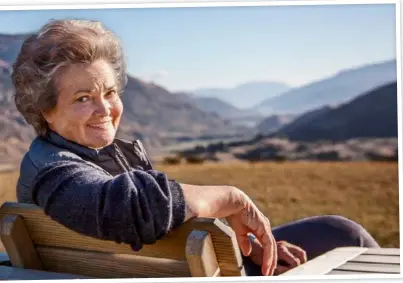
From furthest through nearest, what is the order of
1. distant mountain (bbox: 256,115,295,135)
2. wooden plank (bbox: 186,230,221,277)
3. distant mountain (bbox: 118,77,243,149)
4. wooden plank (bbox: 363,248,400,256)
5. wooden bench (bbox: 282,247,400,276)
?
distant mountain (bbox: 256,115,295,135) < distant mountain (bbox: 118,77,243,149) < wooden plank (bbox: 363,248,400,256) < wooden bench (bbox: 282,247,400,276) < wooden plank (bbox: 186,230,221,277)

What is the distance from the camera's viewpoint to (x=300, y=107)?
8.73 feet

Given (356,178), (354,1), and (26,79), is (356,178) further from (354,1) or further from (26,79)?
(26,79)

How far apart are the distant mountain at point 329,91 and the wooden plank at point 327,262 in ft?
3.43

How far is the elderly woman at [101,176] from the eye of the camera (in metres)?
1.23

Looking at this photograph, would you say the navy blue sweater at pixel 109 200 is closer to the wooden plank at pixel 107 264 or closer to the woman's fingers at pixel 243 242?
the wooden plank at pixel 107 264

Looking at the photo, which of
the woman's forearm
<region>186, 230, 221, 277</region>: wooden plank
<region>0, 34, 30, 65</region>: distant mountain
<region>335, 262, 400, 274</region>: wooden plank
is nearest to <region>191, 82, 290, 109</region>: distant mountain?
<region>0, 34, 30, 65</region>: distant mountain

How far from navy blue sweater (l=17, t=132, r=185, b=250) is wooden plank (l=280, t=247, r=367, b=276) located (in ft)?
1.27

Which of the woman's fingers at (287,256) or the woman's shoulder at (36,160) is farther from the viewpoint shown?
the woman's fingers at (287,256)

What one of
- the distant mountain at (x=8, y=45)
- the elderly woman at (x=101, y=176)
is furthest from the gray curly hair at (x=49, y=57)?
the distant mountain at (x=8, y=45)

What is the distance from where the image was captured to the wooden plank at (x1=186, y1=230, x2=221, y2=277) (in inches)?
45.6

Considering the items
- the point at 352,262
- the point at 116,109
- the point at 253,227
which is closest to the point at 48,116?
the point at 116,109

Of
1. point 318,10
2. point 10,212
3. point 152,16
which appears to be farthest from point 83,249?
point 318,10

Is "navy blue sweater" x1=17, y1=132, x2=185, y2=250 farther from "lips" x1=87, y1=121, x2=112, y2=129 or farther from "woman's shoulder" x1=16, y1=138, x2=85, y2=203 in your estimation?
"lips" x1=87, y1=121, x2=112, y2=129

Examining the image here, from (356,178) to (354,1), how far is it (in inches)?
33.0
